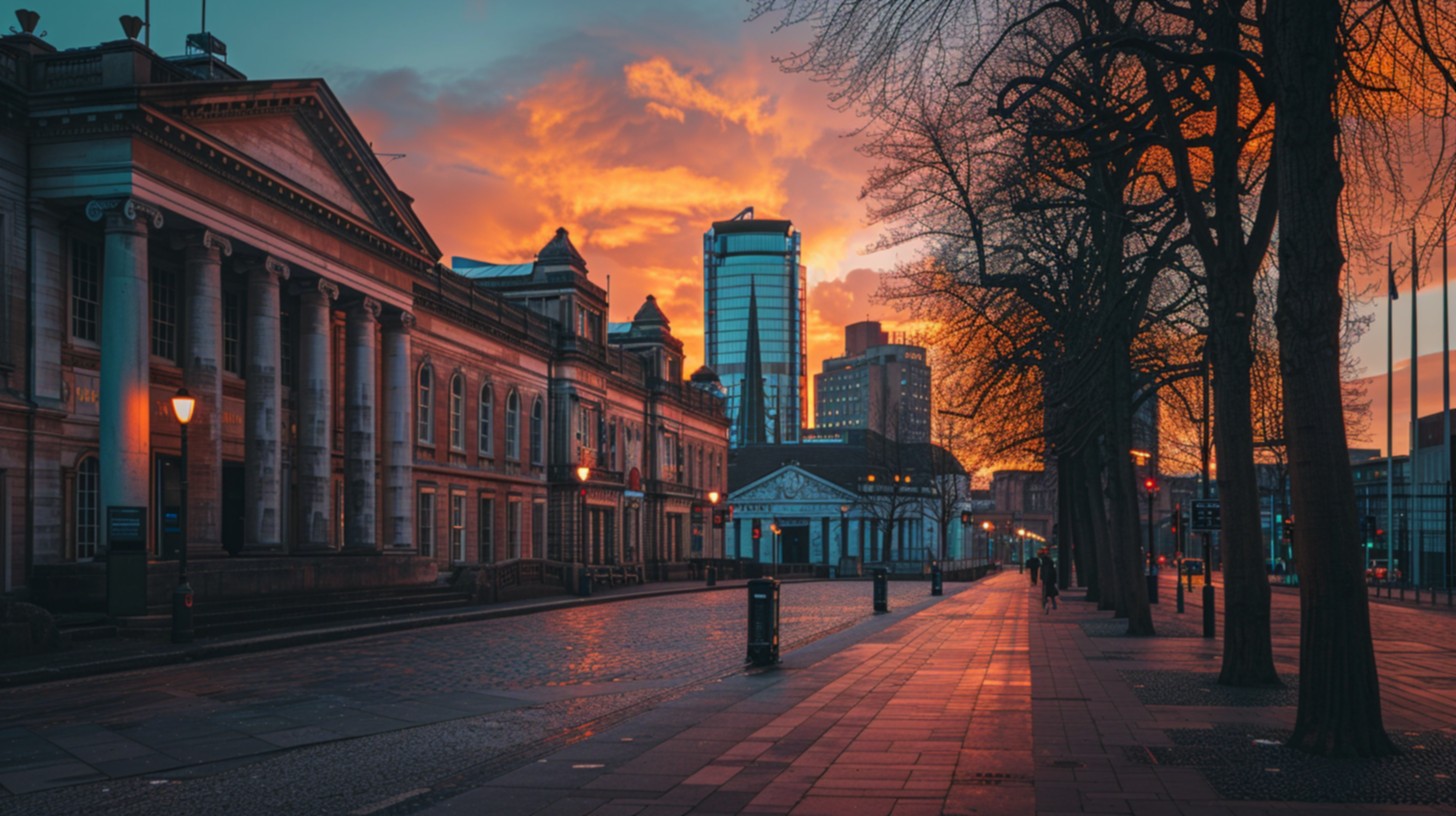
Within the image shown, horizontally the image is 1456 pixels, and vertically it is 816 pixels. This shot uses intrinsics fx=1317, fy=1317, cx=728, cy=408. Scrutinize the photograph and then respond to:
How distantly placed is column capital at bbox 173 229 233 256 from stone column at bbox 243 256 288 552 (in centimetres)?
240

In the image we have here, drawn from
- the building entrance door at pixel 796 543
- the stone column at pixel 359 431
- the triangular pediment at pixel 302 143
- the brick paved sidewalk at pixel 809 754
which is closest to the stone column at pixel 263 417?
the triangular pediment at pixel 302 143

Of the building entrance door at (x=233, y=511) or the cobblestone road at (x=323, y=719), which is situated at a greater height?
the building entrance door at (x=233, y=511)

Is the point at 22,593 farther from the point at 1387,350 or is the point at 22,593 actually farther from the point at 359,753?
the point at 1387,350

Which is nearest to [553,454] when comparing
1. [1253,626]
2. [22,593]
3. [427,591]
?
[427,591]

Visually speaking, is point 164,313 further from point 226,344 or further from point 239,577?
point 239,577

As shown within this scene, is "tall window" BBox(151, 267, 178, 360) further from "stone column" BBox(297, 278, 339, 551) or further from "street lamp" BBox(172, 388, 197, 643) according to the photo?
"street lamp" BBox(172, 388, 197, 643)

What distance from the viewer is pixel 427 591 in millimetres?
38562

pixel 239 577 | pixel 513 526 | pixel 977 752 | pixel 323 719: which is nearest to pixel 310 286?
pixel 239 577

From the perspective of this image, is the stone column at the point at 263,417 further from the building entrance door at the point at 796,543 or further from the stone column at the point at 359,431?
the building entrance door at the point at 796,543

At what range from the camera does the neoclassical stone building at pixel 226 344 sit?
2683cm

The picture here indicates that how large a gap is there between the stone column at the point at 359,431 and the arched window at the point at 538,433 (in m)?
19.5

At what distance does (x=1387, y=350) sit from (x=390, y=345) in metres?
43.7

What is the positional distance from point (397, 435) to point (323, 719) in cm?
2954

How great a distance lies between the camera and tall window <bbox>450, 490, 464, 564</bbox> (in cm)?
4941
